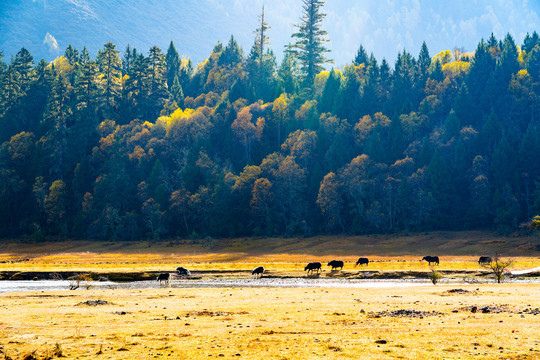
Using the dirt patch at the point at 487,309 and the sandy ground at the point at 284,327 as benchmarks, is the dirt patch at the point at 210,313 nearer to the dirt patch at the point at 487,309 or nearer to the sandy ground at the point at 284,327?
the sandy ground at the point at 284,327

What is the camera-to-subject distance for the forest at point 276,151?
117250 mm

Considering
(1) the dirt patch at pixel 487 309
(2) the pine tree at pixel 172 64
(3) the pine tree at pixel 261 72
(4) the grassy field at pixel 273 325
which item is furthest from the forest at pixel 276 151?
(1) the dirt patch at pixel 487 309

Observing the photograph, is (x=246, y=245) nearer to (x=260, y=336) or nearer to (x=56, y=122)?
(x=56, y=122)

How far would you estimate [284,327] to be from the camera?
81.3ft

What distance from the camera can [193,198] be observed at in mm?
126250

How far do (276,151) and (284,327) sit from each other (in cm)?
11718

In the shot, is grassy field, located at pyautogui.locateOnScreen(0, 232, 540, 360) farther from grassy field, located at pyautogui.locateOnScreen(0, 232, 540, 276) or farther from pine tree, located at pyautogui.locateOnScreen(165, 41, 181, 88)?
pine tree, located at pyautogui.locateOnScreen(165, 41, 181, 88)

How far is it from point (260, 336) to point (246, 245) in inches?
3483

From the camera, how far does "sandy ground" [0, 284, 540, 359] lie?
19.6 m

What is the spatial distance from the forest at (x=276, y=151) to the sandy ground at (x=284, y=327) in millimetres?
80166

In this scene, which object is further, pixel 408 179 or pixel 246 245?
pixel 408 179

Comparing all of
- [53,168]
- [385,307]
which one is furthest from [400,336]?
[53,168]

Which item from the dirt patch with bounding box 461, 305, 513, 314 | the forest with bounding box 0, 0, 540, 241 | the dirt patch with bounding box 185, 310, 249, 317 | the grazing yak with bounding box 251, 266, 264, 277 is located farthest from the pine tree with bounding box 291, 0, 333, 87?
the dirt patch with bounding box 461, 305, 513, 314

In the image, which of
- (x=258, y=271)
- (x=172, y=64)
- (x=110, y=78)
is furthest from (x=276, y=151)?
(x=258, y=271)
